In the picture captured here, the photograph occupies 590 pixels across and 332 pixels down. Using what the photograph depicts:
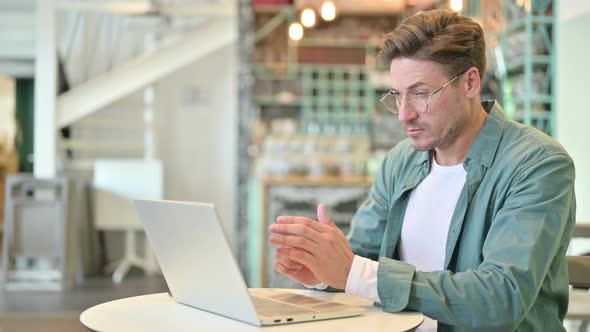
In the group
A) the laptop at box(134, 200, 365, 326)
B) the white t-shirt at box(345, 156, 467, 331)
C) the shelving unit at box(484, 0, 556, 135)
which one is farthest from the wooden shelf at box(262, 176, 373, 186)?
the laptop at box(134, 200, 365, 326)

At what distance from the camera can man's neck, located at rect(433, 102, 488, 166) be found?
6.92 feet

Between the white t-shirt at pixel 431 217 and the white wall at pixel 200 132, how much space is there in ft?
27.7

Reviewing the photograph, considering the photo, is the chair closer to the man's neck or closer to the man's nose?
the man's neck

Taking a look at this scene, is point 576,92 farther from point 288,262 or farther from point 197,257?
point 197,257

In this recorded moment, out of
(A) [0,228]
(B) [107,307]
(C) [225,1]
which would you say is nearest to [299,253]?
(B) [107,307]

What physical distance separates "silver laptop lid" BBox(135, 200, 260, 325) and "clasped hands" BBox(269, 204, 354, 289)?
130 mm

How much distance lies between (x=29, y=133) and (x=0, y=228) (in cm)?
184

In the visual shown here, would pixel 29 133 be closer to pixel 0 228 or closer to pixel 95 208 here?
pixel 0 228

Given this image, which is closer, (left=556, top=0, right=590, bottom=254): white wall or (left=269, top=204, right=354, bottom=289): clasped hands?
(left=269, top=204, right=354, bottom=289): clasped hands

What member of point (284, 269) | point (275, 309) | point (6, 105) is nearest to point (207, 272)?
point (275, 309)

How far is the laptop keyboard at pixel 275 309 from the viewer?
5.68ft

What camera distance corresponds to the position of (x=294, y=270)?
1971 mm

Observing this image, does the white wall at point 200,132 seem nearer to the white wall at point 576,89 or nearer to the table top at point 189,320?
the white wall at point 576,89

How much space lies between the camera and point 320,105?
9.63 meters
